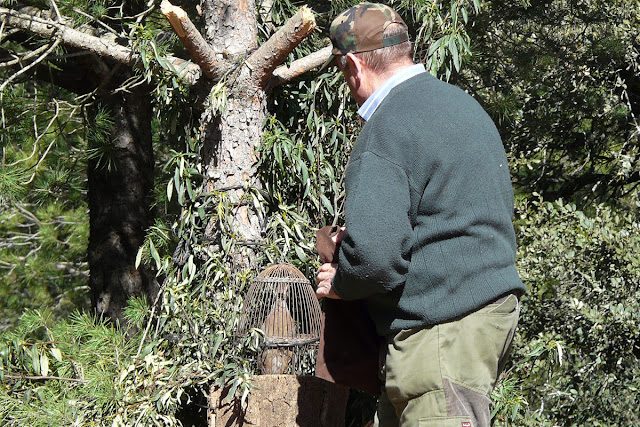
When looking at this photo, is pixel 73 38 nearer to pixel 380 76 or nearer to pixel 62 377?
pixel 62 377

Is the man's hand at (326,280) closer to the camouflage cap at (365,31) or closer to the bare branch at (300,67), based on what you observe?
the camouflage cap at (365,31)

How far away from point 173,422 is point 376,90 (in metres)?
1.42

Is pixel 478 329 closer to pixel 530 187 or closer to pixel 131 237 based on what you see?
pixel 131 237

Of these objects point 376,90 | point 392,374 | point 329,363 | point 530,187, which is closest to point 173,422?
point 329,363

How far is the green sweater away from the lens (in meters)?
1.76

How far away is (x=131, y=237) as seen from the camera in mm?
4457

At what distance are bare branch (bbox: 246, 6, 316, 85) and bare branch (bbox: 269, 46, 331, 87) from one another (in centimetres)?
14

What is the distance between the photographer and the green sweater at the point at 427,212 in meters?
1.76

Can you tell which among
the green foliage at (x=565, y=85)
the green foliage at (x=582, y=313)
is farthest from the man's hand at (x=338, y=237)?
the green foliage at (x=565, y=85)

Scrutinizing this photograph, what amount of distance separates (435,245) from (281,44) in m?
1.34

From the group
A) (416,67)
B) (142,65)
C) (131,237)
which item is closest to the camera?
(416,67)

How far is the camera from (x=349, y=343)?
216 cm

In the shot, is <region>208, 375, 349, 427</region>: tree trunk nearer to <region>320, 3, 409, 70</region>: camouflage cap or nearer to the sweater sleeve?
the sweater sleeve

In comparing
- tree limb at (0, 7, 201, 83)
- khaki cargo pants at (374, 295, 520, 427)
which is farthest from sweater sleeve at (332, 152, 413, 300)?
tree limb at (0, 7, 201, 83)
